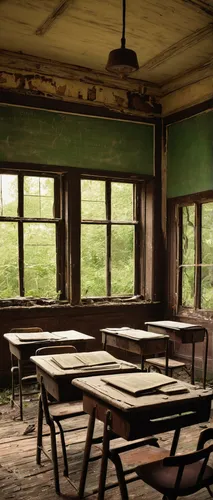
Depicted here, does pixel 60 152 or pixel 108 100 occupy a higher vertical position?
pixel 108 100

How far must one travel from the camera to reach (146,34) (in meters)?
4.98

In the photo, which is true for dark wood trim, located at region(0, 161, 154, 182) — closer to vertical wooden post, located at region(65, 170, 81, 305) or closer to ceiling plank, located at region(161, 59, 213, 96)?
vertical wooden post, located at region(65, 170, 81, 305)

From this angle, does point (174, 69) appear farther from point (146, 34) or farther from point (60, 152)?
point (60, 152)

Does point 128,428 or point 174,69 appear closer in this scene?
point 128,428

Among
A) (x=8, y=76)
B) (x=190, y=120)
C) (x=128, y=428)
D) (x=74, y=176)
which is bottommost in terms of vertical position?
(x=128, y=428)

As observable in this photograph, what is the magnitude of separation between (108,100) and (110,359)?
407 cm

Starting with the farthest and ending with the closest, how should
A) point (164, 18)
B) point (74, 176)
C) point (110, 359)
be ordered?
point (74, 176) < point (164, 18) < point (110, 359)

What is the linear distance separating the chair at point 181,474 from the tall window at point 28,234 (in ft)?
11.9

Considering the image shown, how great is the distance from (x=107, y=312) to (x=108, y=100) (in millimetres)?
2839

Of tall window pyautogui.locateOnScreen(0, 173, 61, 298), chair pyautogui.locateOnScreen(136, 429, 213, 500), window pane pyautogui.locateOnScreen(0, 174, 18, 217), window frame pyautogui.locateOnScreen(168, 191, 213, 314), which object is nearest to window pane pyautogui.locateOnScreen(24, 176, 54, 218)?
tall window pyautogui.locateOnScreen(0, 173, 61, 298)

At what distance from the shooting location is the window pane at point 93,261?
6055 millimetres

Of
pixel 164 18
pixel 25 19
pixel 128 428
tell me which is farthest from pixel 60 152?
pixel 128 428

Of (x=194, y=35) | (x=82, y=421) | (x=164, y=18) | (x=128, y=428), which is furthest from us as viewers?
(x=194, y=35)

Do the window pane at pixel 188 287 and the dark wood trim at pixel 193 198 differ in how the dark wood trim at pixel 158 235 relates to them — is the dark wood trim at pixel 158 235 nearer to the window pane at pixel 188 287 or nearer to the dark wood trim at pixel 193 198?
the dark wood trim at pixel 193 198
